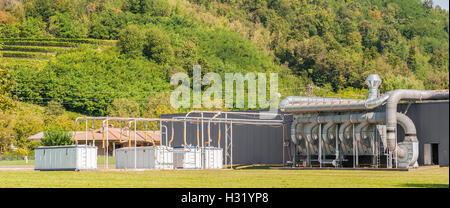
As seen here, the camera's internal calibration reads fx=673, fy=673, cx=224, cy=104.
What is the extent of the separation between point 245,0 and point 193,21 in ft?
69.1

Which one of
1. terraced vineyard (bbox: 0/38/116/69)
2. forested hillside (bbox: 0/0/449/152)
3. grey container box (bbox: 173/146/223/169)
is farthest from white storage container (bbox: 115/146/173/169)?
terraced vineyard (bbox: 0/38/116/69)

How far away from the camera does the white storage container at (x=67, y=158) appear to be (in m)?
36.6

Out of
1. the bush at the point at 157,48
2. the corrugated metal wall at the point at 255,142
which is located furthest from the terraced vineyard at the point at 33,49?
the corrugated metal wall at the point at 255,142

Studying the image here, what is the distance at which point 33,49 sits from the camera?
132000mm

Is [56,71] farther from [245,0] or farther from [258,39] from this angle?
[245,0]

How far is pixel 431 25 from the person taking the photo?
456ft

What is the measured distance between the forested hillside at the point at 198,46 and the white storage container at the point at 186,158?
57755 mm

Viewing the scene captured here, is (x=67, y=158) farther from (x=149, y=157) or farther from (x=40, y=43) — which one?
(x=40, y=43)

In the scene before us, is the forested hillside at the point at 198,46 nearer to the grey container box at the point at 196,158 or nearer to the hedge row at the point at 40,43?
the hedge row at the point at 40,43

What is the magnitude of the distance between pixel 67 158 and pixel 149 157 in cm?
494

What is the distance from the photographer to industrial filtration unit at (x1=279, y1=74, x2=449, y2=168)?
37281mm

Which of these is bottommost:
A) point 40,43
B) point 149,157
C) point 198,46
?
point 149,157

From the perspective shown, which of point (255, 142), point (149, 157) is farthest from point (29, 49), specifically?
point (149, 157)
